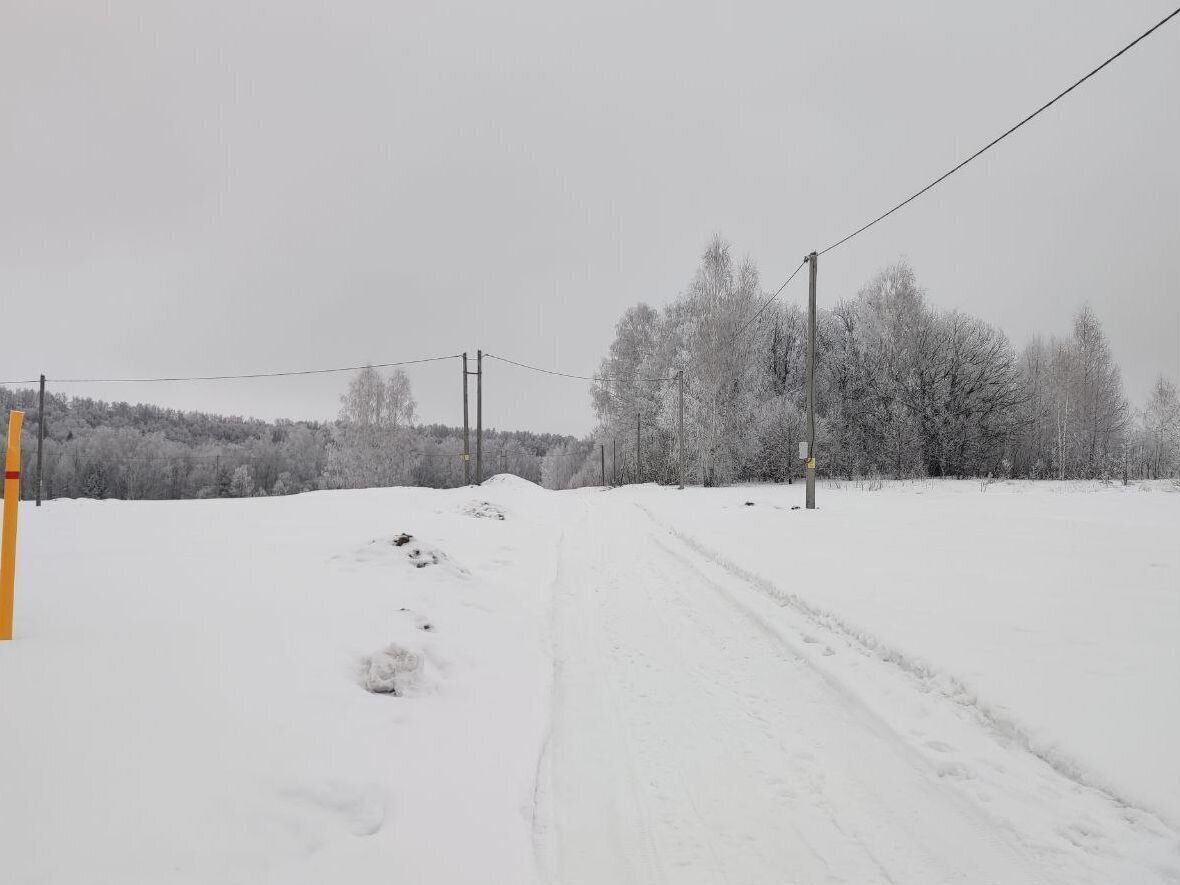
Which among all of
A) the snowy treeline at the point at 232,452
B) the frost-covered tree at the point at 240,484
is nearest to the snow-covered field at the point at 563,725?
the snowy treeline at the point at 232,452

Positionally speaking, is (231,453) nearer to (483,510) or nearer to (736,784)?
(483,510)

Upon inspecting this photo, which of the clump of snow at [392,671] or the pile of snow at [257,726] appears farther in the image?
the clump of snow at [392,671]

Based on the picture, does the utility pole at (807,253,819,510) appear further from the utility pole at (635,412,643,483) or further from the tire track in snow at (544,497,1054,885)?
the utility pole at (635,412,643,483)

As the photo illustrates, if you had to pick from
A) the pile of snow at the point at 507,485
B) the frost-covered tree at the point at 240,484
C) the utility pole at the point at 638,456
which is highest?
the utility pole at the point at 638,456

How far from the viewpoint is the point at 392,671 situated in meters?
3.65

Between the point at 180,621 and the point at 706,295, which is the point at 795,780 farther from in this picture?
the point at 706,295

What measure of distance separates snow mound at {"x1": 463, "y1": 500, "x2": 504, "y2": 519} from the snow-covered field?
562 centimetres

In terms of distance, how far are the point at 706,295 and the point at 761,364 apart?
5.33 meters

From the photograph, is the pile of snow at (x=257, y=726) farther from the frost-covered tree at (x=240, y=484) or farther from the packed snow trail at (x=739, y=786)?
the frost-covered tree at (x=240, y=484)

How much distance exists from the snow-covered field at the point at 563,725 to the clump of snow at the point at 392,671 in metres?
0.02

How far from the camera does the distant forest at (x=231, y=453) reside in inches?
1779

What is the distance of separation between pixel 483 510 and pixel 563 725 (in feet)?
30.8

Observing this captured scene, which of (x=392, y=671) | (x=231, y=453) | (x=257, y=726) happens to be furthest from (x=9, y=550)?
(x=231, y=453)

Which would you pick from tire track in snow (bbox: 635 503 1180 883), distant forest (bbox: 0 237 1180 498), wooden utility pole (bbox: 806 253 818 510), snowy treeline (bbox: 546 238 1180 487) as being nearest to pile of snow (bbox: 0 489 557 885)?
tire track in snow (bbox: 635 503 1180 883)
